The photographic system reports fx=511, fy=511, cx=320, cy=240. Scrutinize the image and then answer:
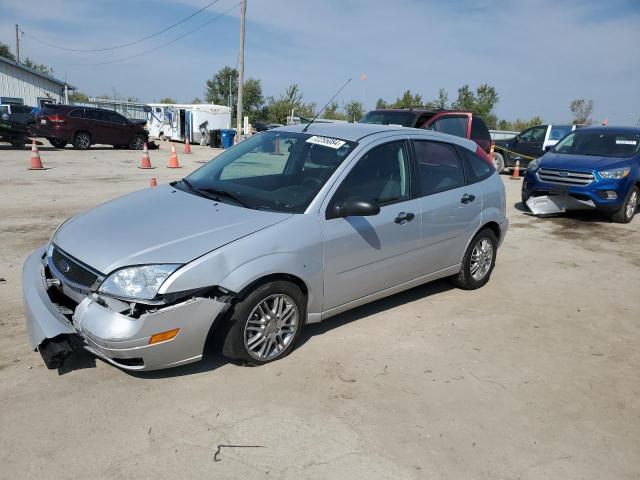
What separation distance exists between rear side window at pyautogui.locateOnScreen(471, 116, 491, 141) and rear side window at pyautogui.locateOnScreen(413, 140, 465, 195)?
8.54 m

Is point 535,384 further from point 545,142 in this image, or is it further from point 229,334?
point 545,142

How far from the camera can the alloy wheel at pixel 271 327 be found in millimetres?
3490

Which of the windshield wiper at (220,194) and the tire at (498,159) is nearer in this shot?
the windshield wiper at (220,194)

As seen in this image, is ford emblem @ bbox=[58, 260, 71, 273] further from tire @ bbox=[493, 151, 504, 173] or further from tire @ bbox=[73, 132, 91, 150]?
tire @ bbox=[73, 132, 91, 150]

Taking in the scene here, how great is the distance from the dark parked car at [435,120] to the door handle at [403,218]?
7.40m

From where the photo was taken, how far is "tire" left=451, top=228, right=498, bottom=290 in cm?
530

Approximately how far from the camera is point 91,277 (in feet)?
10.3

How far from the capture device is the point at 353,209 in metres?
3.75

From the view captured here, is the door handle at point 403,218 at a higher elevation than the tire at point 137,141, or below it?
below

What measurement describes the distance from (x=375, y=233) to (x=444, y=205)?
1001 millimetres

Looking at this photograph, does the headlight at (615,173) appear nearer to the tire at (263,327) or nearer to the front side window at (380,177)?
the front side window at (380,177)

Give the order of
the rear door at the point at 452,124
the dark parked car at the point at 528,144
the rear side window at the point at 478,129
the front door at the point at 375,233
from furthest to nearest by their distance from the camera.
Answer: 1. the dark parked car at the point at 528,144
2. the rear side window at the point at 478,129
3. the rear door at the point at 452,124
4. the front door at the point at 375,233

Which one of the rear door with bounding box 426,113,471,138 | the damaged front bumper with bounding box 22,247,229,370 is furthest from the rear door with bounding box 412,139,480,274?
the rear door with bounding box 426,113,471,138

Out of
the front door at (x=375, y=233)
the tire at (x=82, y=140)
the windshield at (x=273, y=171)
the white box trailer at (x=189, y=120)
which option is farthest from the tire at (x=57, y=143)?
the front door at (x=375, y=233)
